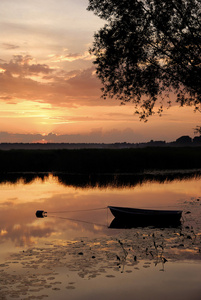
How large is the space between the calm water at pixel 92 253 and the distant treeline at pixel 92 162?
36825 millimetres

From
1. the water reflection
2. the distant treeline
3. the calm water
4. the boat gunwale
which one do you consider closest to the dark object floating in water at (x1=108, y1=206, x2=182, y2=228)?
the boat gunwale

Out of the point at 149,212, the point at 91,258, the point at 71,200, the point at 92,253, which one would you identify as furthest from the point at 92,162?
the point at 91,258

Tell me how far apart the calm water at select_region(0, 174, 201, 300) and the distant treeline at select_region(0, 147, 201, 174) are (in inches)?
1450

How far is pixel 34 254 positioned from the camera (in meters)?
17.3

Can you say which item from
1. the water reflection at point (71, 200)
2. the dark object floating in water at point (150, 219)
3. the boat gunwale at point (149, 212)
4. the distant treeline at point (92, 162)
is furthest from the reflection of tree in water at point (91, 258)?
the distant treeline at point (92, 162)

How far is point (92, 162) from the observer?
79.2m

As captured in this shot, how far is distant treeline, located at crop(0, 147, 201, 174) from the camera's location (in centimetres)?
7381

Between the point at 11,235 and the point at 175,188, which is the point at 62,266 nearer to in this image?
the point at 11,235

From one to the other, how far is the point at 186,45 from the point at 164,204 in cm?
1628

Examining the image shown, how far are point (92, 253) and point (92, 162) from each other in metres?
61.9

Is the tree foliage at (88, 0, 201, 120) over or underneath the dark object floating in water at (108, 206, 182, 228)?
over

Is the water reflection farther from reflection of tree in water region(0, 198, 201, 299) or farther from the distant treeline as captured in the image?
the distant treeline

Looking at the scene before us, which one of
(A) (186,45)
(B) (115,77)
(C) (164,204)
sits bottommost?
(C) (164,204)

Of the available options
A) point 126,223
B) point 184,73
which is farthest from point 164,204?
point 184,73
